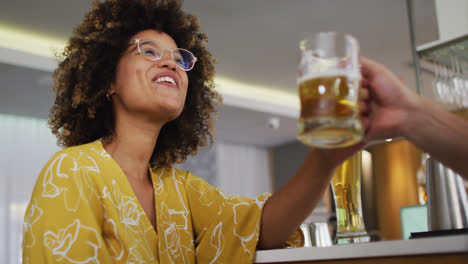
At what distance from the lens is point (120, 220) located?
99 cm

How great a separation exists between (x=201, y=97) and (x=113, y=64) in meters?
0.34

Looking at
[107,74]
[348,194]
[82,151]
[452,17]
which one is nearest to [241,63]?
[452,17]

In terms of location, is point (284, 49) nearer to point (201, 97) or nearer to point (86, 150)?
point (201, 97)

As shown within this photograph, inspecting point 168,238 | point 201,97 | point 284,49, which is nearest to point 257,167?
point 284,49

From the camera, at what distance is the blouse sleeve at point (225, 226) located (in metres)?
0.97

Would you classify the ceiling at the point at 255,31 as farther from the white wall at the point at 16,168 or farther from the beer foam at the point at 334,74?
the beer foam at the point at 334,74

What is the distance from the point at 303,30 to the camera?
14.7ft

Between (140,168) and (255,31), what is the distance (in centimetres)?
341

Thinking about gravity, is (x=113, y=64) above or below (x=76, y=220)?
above

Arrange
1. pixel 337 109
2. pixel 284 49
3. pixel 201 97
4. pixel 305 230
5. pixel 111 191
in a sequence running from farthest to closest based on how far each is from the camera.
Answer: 1. pixel 284 49
2. pixel 201 97
3. pixel 305 230
4. pixel 111 191
5. pixel 337 109

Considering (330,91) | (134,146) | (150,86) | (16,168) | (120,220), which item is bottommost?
(120,220)

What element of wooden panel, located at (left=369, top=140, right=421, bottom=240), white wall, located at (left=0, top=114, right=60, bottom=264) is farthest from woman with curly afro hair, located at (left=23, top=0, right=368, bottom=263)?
white wall, located at (left=0, top=114, right=60, bottom=264)

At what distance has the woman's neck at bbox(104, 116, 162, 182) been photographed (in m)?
1.20

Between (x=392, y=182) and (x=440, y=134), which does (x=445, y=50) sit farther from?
(x=392, y=182)
